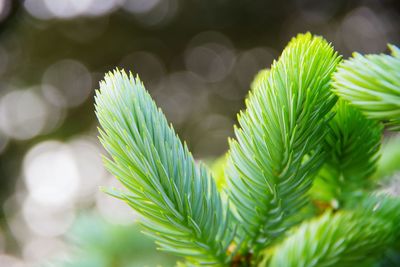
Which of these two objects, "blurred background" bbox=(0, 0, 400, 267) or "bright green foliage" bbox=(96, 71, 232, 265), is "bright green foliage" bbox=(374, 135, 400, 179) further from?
"blurred background" bbox=(0, 0, 400, 267)

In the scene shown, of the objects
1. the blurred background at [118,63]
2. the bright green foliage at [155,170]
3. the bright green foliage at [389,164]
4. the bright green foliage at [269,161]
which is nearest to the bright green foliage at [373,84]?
the bright green foliage at [269,161]

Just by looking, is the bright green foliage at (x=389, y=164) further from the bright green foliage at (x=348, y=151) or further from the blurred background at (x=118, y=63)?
the blurred background at (x=118, y=63)

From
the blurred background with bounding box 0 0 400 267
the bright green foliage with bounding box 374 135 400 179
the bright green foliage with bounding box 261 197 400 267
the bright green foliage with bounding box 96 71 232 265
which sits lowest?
the bright green foliage with bounding box 261 197 400 267

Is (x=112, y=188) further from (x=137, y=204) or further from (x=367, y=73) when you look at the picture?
(x=367, y=73)

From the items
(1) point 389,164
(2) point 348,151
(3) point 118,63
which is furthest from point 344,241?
(3) point 118,63

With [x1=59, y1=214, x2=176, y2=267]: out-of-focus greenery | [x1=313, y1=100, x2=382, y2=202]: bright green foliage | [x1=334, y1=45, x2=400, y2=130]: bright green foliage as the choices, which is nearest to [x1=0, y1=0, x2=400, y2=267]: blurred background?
[x1=59, y1=214, x2=176, y2=267]: out-of-focus greenery

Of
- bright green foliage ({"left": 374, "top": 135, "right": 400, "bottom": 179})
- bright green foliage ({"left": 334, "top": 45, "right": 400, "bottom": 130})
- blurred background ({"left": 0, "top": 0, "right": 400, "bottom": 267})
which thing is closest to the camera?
bright green foliage ({"left": 334, "top": 45, "right": 400, "bottom": 130})
